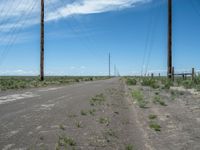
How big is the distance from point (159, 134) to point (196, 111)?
14.4 ft

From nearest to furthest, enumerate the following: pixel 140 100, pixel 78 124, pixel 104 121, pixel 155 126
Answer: pixel 155 126, pixel 78 124, pixel 104 121, pixel 140 100

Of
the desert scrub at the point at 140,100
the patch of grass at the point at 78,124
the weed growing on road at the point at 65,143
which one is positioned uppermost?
the desert scrub at the point at 140,100

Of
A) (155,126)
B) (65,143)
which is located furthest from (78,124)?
(65,143)

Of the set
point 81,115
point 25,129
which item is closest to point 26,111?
point 81,115

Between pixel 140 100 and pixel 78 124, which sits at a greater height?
pixel 140 100

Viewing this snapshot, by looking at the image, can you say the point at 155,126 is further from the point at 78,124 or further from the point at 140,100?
the point at 140,100

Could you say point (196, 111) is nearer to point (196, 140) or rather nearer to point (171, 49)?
point (196, 140)

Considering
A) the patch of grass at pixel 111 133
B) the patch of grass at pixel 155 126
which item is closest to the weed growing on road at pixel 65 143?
the patch of grass at pixel 111 133

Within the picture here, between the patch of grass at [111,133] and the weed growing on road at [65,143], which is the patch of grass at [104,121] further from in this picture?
Answer: the weed growing on road at [65,143]

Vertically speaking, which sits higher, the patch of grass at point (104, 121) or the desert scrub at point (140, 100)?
the desert scrub at point (140, 100)

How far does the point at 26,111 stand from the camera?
452 inches

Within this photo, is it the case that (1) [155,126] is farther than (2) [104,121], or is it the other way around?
(2) [104,121]

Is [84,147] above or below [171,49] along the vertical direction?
below

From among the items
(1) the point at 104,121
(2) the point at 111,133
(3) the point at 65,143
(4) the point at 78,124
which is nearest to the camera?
(3) the point at 65,143
